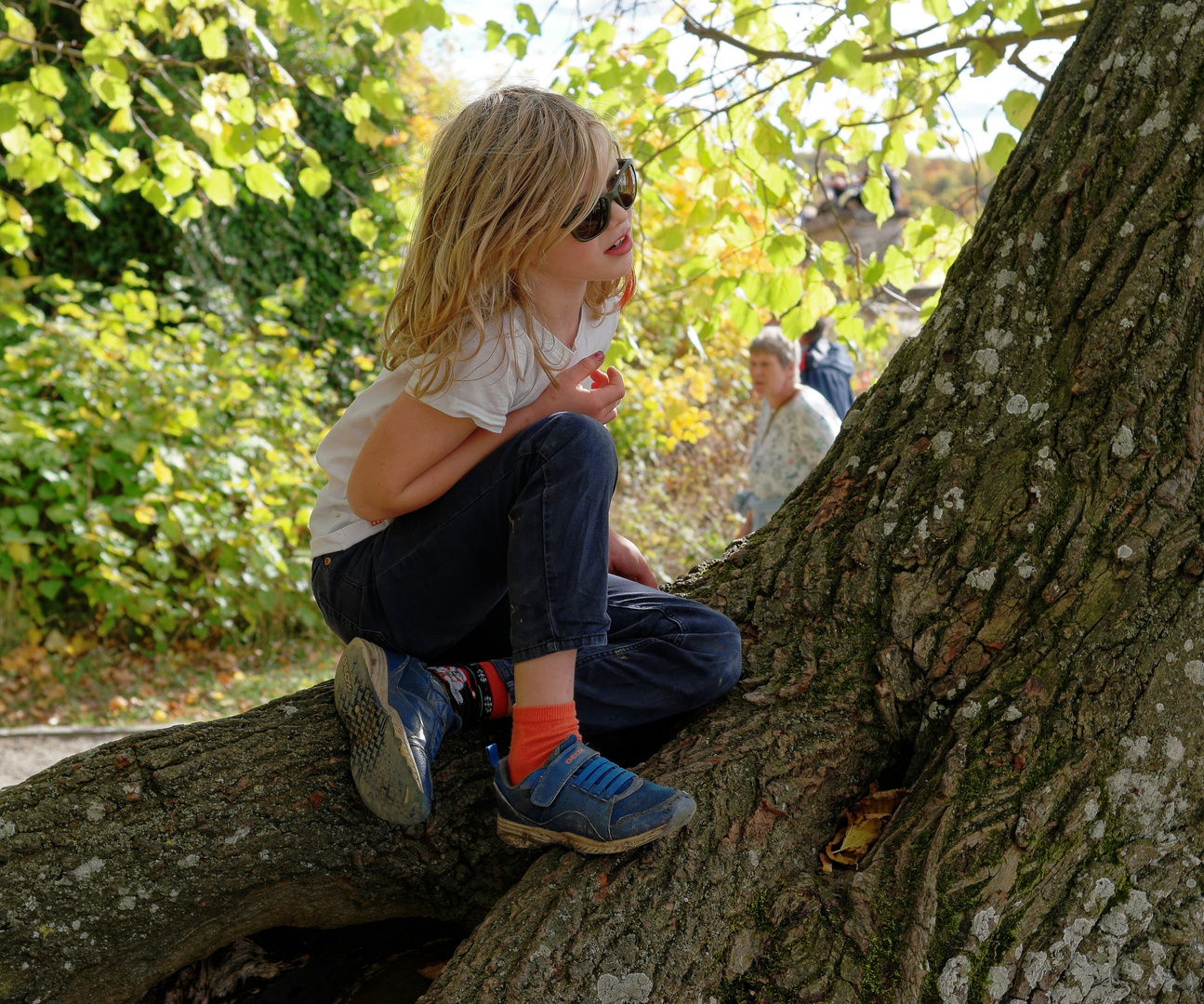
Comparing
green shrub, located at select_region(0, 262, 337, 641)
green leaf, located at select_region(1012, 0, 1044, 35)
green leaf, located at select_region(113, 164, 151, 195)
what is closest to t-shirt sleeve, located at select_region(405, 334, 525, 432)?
green leaf, located at select_region(1012, 0, 1044, 35)

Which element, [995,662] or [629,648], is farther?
[629,648]

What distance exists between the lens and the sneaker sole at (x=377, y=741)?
1580 mm

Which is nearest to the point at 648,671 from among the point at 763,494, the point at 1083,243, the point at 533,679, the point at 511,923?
the point at 533,679

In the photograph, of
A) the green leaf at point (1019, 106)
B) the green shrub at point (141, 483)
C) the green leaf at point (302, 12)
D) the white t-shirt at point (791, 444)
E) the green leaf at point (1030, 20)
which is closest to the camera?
the green leaf at point (1030, 20)

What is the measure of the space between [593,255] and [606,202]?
99 millimetres

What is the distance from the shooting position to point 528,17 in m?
3.44

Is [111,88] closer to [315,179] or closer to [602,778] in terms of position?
[315,179]

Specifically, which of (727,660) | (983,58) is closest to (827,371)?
(983,58)

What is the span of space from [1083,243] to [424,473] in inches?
51.0

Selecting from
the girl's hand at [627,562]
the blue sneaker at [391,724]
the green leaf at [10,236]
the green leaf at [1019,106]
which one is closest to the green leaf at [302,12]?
the green leaf at [10,236]

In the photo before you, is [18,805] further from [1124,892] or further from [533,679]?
[1124,892]

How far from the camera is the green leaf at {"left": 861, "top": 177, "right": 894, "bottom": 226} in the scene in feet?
12.0

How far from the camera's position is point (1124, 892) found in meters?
1.38

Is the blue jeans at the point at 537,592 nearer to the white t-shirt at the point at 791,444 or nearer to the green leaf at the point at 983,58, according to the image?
the green leaf at the point at 983,58
